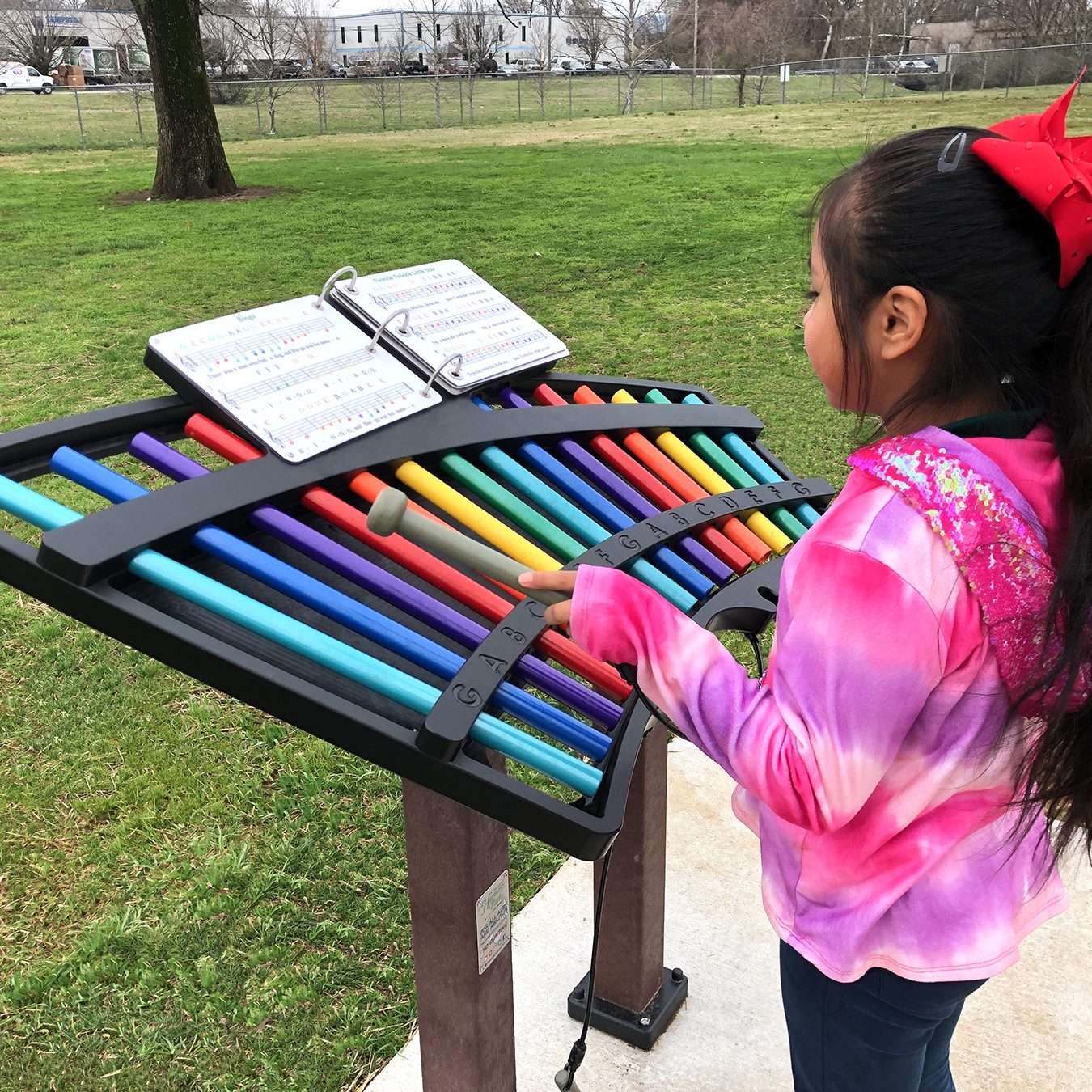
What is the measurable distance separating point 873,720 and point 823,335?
0.40 metres

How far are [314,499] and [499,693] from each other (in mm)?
411

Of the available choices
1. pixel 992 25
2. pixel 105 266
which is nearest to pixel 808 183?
pixel 105 266

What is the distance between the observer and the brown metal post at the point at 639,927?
1.85m

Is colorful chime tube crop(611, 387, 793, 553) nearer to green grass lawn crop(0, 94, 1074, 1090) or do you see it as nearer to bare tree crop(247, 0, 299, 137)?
green grass lawn crop(0, 94, 1074, 1090)

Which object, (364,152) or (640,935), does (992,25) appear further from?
(640,935)

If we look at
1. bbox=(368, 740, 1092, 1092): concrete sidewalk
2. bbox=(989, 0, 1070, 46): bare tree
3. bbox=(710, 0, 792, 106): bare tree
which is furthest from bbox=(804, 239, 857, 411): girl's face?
bbox=(710, 0, 792, 106): bare tree

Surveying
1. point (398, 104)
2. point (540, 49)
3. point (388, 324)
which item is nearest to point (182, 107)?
point (388, 324)

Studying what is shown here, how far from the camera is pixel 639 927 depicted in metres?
1.97

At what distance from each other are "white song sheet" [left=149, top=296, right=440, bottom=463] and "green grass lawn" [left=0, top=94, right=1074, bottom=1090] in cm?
73

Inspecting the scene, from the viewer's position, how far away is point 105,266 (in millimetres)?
9234

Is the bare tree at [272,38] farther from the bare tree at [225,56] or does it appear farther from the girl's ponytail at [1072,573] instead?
the girl's ponytail at [1072,573]

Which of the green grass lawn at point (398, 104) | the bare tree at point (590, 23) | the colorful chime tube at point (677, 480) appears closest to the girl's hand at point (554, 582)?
the colorful chime tube at point (677, 480)

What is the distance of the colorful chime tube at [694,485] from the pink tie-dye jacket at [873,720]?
0.61 m

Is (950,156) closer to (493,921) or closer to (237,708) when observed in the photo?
(493,921)
